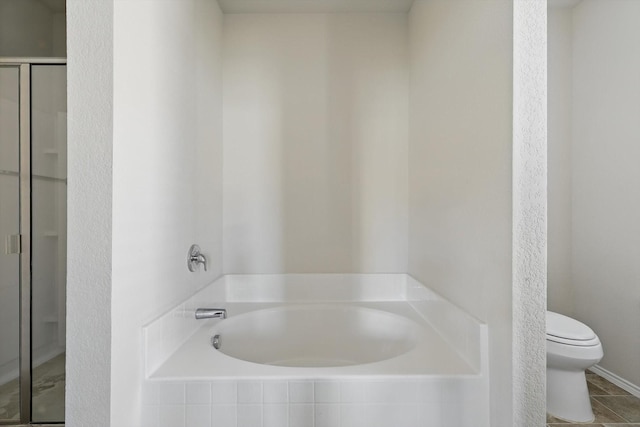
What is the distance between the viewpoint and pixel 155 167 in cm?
133

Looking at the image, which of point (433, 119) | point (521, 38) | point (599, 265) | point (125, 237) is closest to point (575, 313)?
point (599, 265)

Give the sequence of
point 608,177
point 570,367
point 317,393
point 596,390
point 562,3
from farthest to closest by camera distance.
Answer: point 562,3, point 608,177, point 596,390, point 570,367, point 317,393

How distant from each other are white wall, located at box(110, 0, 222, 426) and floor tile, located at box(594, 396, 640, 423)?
2.55m

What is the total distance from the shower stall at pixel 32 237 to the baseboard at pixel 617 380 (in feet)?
11.2

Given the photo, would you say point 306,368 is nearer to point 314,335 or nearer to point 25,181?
point 314,335

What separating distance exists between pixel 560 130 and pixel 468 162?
6.27 ft

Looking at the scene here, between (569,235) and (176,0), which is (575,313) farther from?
(176,0)

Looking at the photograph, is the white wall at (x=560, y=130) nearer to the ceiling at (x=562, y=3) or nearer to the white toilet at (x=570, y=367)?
the ceiling at (x=562, y=3)

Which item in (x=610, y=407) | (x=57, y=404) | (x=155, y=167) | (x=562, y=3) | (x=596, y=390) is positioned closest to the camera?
(x=155, y=167)

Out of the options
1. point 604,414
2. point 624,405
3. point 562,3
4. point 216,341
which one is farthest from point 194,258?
point 562,3

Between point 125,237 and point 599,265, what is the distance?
9.91 ft

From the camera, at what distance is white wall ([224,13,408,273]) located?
2281mm

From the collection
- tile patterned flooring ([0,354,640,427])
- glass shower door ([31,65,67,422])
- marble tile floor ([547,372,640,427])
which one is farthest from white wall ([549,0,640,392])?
glass shower door ([31,65,67,422])

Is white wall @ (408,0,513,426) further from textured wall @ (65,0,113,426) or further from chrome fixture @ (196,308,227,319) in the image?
textured wall @ (65,0,113,426)
